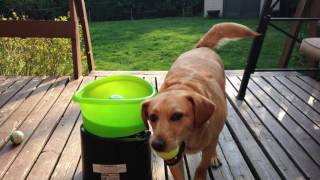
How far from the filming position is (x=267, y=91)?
4.23 meters

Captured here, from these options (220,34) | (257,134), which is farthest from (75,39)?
(257,134)

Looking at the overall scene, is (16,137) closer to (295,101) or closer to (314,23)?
(295,101)

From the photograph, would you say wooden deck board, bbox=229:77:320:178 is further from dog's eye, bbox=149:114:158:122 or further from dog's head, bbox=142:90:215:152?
dog's eye, bbox=149:114:158:122

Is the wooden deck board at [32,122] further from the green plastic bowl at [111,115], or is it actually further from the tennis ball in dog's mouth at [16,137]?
the green plastic bowl at [111,115]

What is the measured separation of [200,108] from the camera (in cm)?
213

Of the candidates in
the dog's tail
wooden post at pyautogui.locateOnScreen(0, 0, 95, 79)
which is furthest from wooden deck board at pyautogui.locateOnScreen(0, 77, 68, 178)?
the dog's tail

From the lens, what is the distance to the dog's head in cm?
210

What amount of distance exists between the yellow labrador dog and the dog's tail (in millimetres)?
312

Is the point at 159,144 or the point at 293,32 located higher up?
the point at 159,144

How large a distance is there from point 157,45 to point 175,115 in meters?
5.98

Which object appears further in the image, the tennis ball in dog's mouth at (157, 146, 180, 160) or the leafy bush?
the leafy bush

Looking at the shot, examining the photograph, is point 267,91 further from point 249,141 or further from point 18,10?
point 18,10

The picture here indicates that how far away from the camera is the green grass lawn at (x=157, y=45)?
6.65 metres

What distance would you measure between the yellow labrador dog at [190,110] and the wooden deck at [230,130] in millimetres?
326
